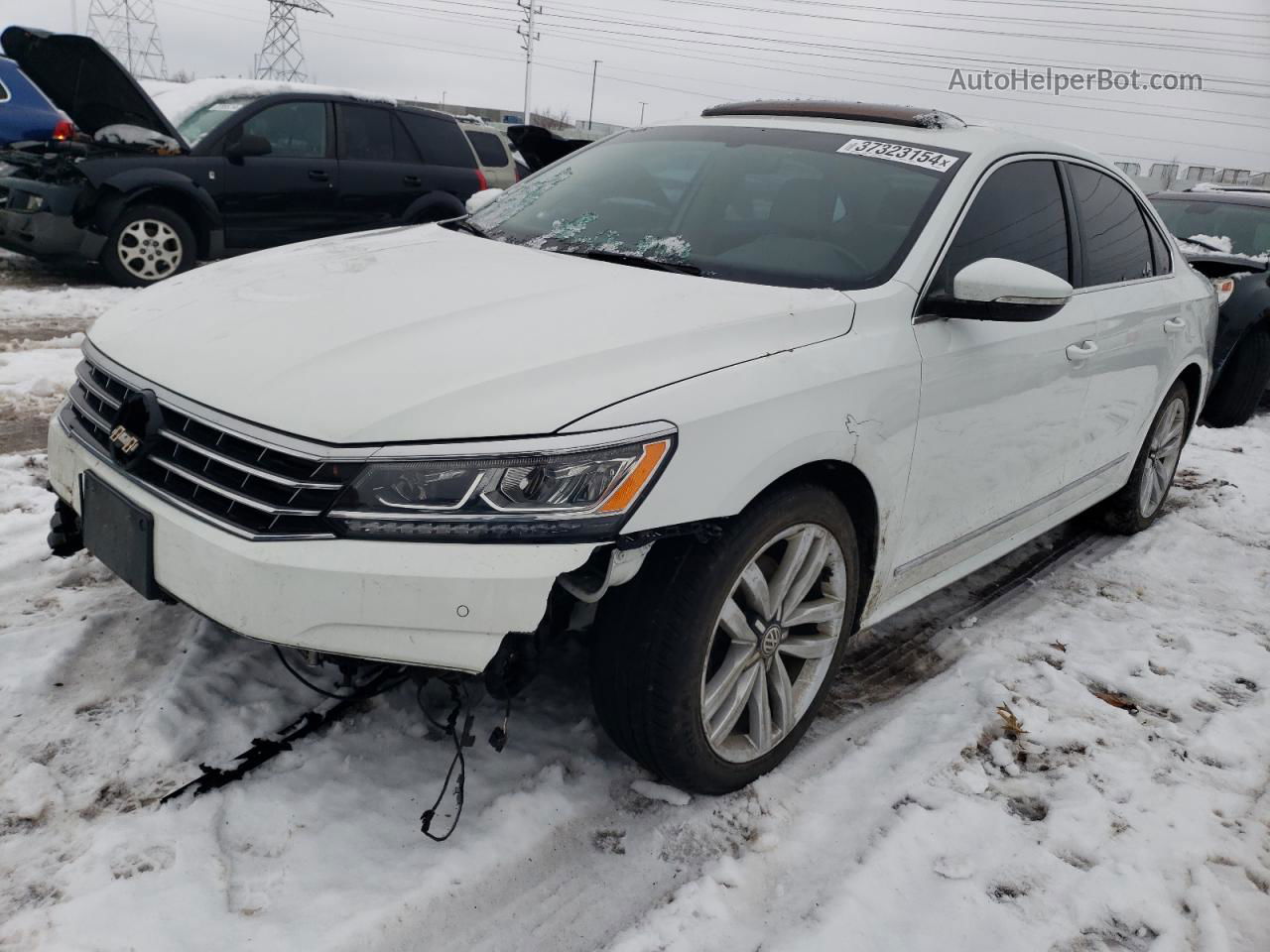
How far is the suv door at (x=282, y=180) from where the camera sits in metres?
8.23

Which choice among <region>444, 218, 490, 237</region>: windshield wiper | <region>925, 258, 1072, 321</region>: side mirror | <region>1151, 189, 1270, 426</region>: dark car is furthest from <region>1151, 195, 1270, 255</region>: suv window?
<region>444, 218, 490, 237</region>: windshield wiper

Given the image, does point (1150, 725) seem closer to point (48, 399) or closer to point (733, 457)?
point (733, 457)

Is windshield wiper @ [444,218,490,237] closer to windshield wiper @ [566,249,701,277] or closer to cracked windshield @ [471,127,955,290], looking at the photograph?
cracked windshield @ [471,127,955,290]

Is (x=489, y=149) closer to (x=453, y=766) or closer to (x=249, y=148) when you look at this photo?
(x=249, y=148)

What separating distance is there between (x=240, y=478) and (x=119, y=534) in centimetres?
41

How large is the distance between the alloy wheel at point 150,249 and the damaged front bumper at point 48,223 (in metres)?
0.21

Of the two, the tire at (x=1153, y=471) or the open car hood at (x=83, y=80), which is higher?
the open car hood at (x=83, y=80)

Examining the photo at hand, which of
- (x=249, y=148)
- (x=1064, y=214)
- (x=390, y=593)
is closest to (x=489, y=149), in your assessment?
(x=249, y=148)

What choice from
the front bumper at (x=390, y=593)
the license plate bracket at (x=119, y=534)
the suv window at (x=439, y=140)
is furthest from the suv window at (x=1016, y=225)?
the suv window at (x=439, y=140)

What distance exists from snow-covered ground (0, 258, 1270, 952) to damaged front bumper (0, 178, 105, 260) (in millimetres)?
5126

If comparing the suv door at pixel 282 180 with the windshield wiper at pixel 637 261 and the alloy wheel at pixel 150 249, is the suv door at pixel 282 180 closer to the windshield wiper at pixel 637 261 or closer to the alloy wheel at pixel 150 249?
the alloy wheel at pixel 150 249

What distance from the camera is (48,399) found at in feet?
16.0

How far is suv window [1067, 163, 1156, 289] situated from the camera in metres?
3.61

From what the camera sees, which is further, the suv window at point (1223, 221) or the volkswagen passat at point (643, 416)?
the suv window at point (1223, 221)
